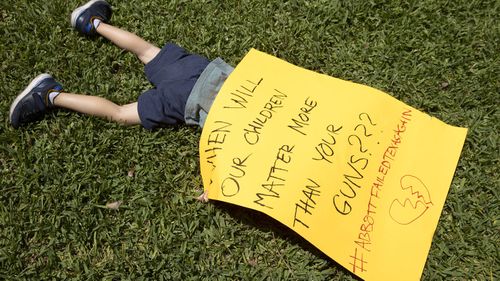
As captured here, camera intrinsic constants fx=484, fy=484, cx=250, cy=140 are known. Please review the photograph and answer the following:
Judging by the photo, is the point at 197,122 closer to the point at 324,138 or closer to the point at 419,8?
the point at 324,138

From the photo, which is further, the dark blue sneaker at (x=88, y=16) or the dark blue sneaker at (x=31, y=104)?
the dark blue sneaker at (x=88, y=16)

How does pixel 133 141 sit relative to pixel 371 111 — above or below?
below

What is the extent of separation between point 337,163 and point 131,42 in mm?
1271

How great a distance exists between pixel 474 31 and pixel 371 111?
95 cm

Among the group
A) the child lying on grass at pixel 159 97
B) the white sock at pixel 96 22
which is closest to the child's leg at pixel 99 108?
the child lying on grass at pixel 159 97

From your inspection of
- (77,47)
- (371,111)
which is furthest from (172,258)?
(77,47)

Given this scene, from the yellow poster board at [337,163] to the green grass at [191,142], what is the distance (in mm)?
132

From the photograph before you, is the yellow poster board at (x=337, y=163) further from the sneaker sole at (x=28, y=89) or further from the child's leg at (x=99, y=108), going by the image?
the sneaker sole at (x=28, y=89)

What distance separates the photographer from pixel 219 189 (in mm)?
2045

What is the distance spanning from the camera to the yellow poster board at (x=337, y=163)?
1998 millimetres

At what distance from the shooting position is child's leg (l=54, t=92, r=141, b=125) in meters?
2.36

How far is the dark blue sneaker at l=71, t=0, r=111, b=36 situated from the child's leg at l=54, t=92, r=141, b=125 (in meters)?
0.42

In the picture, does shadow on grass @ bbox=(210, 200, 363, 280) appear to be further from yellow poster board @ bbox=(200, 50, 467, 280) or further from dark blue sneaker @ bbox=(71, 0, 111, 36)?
dark blue sneaker @ bbox=(71, 0, 111, 36)

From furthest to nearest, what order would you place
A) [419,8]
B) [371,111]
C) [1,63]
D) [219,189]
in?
[419,8], [1,63], [371,111], [219,189]
